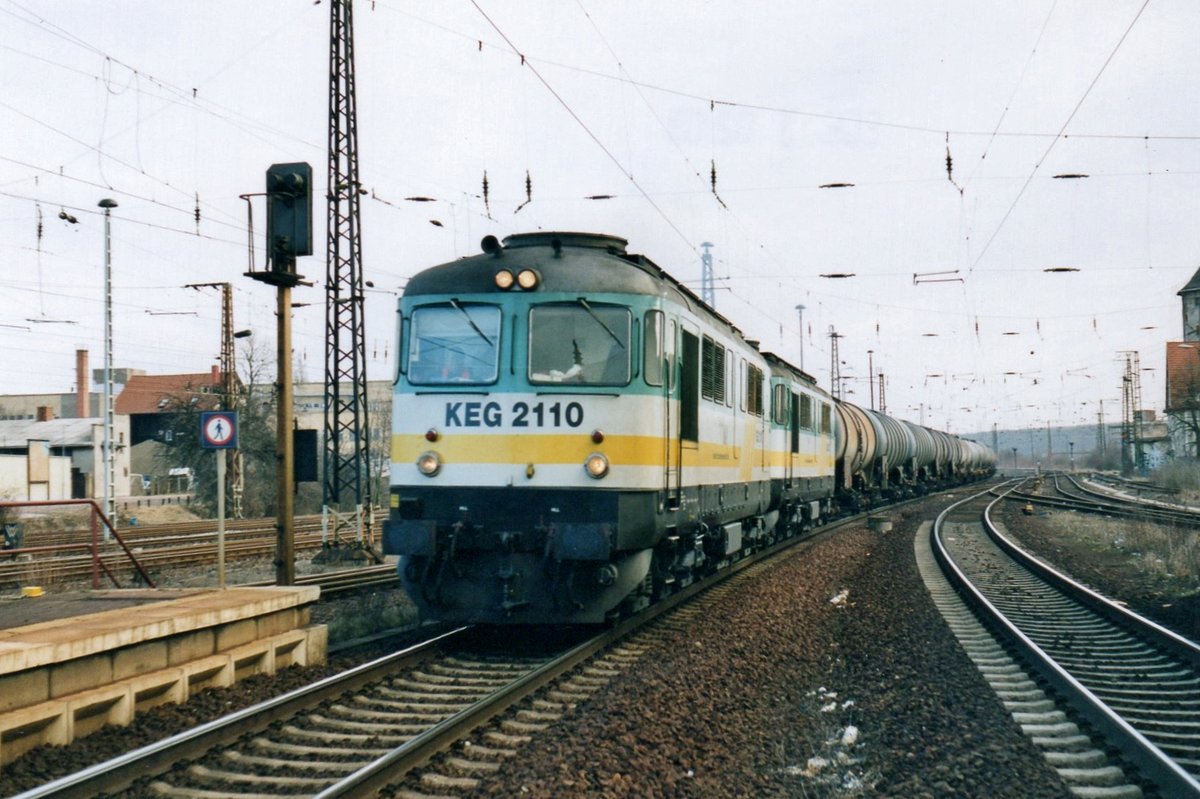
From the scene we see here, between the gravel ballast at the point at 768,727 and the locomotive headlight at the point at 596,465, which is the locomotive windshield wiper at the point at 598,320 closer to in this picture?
the locomotive headlight at the point at 596,465

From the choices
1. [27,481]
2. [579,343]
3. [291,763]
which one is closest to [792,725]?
Result: [291,763]

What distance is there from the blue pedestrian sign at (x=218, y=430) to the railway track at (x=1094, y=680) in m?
7.94

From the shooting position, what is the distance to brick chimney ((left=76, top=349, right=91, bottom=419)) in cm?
6681

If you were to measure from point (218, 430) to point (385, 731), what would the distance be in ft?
17.4

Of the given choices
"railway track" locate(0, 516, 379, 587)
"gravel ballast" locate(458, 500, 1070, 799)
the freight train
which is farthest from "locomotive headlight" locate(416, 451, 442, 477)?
"railway track" locate(0, 516, 379, 587)

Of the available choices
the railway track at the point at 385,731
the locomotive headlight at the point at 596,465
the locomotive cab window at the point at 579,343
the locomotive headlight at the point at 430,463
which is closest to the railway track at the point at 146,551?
the locomotive headlight at the point at 430,463

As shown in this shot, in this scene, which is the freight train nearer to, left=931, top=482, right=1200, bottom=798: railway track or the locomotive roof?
the locomotive roof

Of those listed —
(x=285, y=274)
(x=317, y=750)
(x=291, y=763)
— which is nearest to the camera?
(x=291, y=763)

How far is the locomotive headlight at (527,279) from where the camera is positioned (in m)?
9.51

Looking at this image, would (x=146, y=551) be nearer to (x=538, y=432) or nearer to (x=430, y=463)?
(x=430, y=463)

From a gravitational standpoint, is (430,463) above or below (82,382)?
below

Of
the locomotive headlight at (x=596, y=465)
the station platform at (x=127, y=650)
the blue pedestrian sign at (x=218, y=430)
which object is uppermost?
the blue pedestrian sign at (x=218, y=430)

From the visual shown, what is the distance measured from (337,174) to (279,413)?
9202 millimetres

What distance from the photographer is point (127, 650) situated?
6.92m
